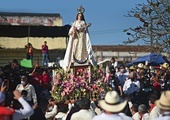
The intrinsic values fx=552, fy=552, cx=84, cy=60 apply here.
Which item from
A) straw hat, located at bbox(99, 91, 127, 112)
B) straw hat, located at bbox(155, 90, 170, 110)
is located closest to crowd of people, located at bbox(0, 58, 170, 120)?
straw hat, located at bbox(99, 91, 127, 112)

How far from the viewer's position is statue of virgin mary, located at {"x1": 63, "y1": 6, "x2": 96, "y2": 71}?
18484 mm

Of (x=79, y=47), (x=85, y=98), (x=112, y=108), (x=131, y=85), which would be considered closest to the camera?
(x=112, y=108)

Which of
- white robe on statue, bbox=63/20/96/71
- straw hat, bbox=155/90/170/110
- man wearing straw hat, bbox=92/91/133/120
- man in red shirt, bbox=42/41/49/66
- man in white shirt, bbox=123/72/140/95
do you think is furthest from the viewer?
man in red shirt, bbox=42/41/49/66

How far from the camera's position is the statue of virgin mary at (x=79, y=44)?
1848 centimetres

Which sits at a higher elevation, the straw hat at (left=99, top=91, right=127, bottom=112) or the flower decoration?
the straw hat at (left=99, top=91, right=127, bottom=112)

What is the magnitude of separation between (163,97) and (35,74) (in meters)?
13.0

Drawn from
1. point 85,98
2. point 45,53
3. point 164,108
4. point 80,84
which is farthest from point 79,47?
point 164,108

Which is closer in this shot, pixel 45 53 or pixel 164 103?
pixel 164 103

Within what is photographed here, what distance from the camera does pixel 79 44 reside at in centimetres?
1877

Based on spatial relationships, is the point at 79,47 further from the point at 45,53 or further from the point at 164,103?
the point at 164,103

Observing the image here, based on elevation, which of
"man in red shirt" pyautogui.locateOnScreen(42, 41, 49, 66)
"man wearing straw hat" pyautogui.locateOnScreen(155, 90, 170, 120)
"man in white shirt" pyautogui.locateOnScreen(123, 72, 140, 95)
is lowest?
"man in white shirt" pyautogui.locateOnScreen(123, 72, 140, 95)

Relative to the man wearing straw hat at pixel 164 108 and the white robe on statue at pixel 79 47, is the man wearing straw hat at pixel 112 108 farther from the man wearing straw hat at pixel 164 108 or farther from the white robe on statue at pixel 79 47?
the white robe on statue at pixel 79 47

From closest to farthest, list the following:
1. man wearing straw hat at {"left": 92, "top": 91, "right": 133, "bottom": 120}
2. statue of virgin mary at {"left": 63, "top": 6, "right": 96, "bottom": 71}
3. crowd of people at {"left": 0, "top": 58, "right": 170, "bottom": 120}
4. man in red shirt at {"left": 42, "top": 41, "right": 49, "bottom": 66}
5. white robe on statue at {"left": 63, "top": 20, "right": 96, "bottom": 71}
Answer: man wearing straw hat at {"left": 92, "top": 91, "right": 133, "bottom": 120}, crowd of people at {"left": 0, "top": 58, "right": 170, "bottom": 120}, statue of virgin mary at {"left": 63, "top": 6, "right": 96, "bottom": 71}, white robe on statue at {"left": 63, "top": 20, "right": 96, "bottom": 71}, man in red shirt at {"left": 42, "top": 41, "right": 49, "bottom": 66}

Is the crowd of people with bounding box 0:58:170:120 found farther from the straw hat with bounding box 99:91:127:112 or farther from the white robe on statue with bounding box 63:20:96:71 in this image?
the straw hat with bounding box 99:91:127:112
